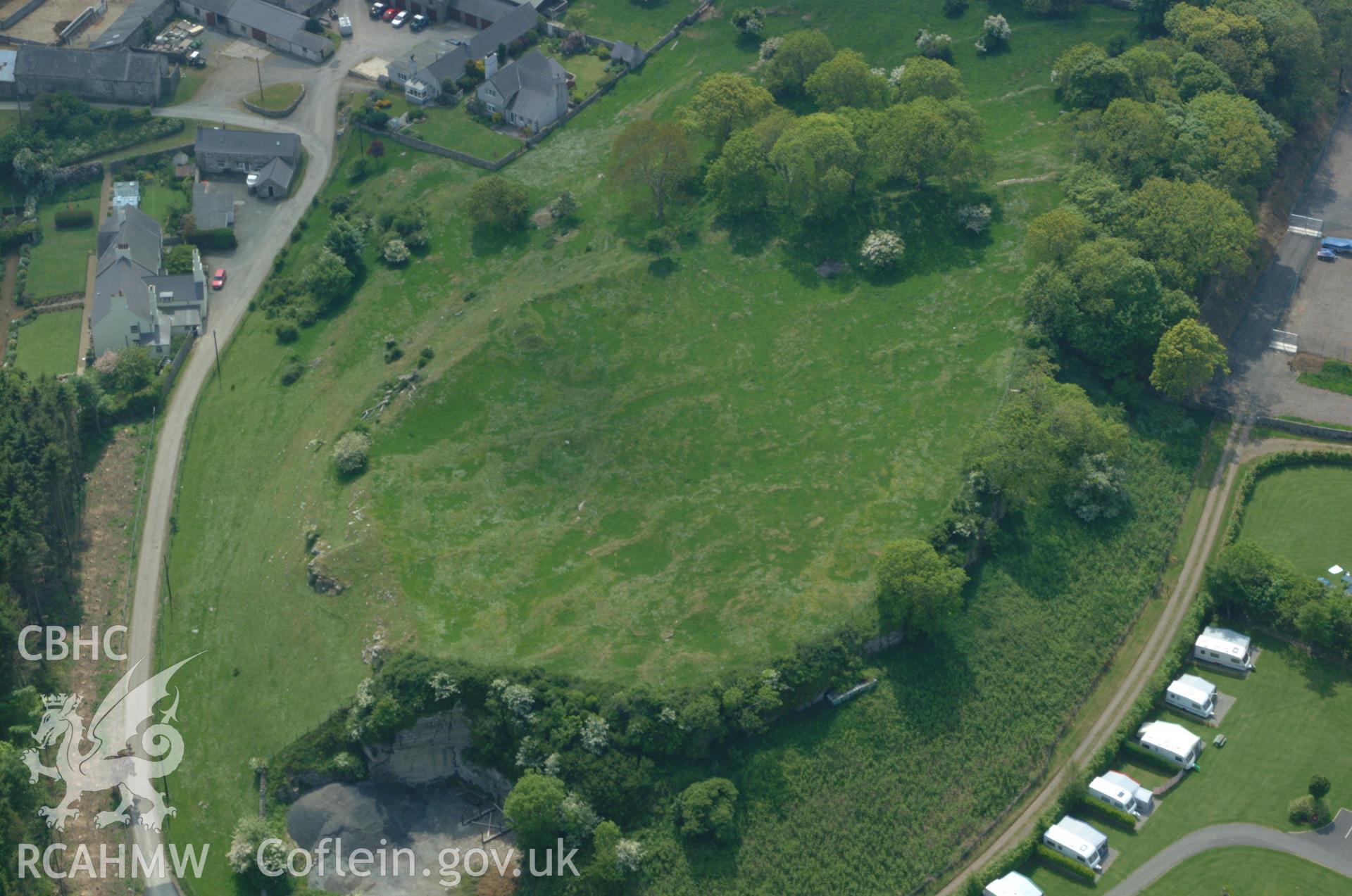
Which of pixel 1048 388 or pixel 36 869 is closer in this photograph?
pixel 36 869

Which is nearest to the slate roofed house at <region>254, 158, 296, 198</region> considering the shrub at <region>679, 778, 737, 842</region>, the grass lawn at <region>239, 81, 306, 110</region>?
the grass lawn at <region>239, 81, 306, 110</region>

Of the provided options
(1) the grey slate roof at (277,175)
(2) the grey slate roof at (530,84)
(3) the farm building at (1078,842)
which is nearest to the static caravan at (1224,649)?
(3) the farm building at (1078,842)

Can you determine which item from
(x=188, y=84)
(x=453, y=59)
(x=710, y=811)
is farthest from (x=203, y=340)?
(x=710, y=811)

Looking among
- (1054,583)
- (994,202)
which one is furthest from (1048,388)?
(994,202)

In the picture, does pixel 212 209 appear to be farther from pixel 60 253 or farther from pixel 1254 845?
pixel 1254 845

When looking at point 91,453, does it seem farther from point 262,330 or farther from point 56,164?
point 56,164

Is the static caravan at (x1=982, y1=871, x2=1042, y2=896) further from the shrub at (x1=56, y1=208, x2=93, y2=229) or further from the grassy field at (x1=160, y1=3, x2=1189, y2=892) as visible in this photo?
the shrub at (x1=56, y1=208, x2=93, y2=229)
